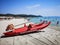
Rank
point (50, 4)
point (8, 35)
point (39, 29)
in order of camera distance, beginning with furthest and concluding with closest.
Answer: point (39, 29), point (8, 35), point (50, 4)

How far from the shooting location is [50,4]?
9.86 ft

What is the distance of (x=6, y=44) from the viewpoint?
282cm

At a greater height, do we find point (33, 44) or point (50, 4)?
point (50, 4)

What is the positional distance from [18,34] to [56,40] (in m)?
1.11

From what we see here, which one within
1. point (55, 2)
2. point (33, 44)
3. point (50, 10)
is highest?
point (55, 2)

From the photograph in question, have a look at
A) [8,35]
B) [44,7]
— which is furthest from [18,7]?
[8,35]

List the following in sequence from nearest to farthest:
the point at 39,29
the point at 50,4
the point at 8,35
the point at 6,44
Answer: the point at 6,44 → the point at 50,4 → the point at 8,35 → the point at 39,29

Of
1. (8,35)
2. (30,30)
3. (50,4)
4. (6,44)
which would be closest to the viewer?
(6,44)

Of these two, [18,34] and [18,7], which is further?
[18,34]

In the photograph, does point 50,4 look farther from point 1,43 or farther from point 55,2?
point 1,43

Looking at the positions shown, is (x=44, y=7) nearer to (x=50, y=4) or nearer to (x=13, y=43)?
(x=50, y=4)

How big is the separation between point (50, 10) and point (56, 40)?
79 centimetres

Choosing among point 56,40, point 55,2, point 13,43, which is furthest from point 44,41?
point 55,2

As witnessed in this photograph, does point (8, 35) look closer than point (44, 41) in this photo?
No
